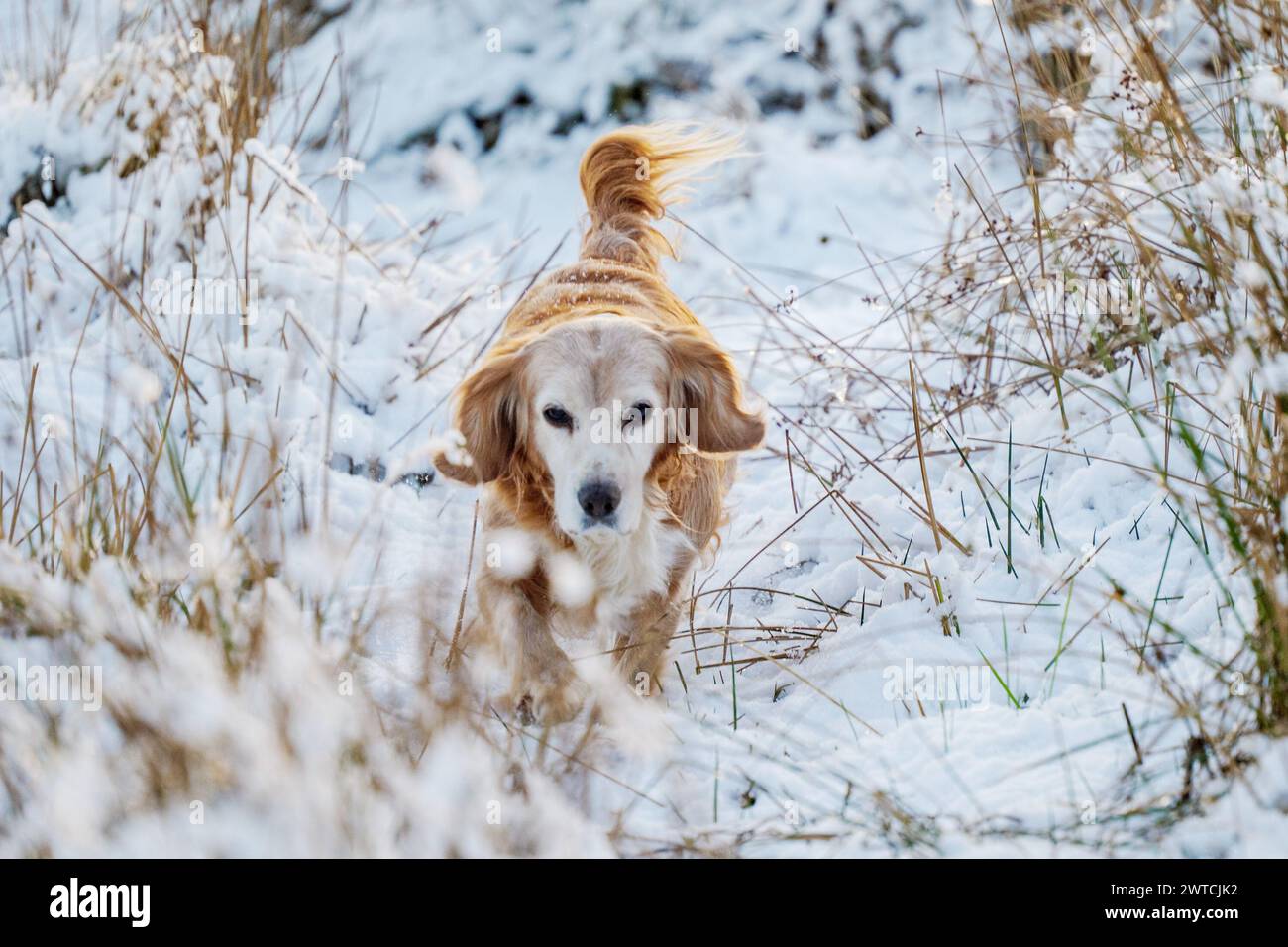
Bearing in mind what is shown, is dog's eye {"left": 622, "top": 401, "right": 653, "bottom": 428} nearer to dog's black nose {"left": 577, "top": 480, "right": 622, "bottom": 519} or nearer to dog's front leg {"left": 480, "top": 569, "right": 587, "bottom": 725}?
dog's black nose {"left": 577, "top": 480, "right": 622, "bottom": 519}

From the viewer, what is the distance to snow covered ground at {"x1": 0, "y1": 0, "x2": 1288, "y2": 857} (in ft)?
5.48

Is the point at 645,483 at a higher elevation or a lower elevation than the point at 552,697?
higher

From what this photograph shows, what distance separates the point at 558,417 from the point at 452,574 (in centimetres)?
66

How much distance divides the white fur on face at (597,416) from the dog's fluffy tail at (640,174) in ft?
4.09

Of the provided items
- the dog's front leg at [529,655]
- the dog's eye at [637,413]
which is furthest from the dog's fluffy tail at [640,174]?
the dog's front leg at [529,655]

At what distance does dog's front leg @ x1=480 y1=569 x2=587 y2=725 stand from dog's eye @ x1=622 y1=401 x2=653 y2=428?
495mm

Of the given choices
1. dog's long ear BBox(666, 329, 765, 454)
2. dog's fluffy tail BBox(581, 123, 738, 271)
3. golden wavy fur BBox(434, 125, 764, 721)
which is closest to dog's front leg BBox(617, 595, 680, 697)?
golden wavy fur BBox(434, 125, 764, 721)

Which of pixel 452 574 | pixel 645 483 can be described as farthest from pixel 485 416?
pixel 452 574

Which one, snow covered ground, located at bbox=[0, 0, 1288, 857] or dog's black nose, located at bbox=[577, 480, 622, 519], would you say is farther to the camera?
dog's black nose, located at bbox=[577, 480, 622, 519]

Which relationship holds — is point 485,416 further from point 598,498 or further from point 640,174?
point 640,174

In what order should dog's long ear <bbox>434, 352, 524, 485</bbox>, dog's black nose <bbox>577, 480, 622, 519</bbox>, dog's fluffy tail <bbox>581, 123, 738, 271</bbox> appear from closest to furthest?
dog's black nose <bbox>577, 480, 622, 519</bbox> < dog's long ear <bbox>434, 352, 524, 485</bbox> < dog's fluffy tail <bbox>581, 123, 738, 271</bbox>

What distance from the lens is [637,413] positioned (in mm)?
2898

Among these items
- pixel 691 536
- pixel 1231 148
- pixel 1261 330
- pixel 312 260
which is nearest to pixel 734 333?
pixel 312 260
